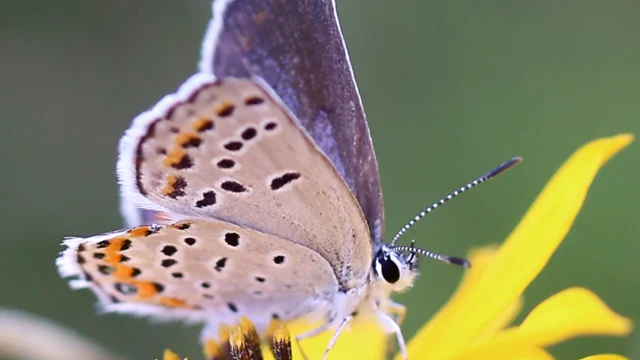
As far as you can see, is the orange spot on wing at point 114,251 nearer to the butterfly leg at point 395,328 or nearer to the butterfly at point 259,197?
the butterfly at point 259,197

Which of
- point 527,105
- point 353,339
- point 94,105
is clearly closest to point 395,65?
point 527,105

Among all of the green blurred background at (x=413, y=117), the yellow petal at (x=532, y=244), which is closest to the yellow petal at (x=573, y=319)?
the yellow petal at (x=532, y=244)

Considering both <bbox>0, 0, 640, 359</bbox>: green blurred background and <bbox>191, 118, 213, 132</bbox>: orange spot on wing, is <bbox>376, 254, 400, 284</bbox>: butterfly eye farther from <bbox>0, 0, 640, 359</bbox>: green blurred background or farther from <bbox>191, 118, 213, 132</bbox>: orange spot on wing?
<bbox>0, 0, 640, 359</bbox>: green blurred background

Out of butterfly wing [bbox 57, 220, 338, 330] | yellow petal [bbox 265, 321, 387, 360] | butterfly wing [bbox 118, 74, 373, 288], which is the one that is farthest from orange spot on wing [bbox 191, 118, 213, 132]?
yellow petal [bbox 265, 321, 387, 360]

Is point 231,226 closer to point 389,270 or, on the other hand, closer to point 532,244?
point 389,270

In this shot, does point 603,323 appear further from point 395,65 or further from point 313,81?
point 395,65
